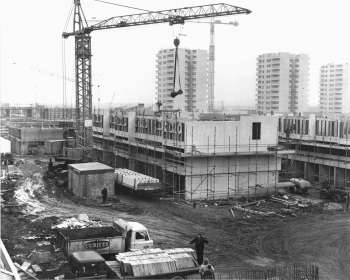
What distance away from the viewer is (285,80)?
125812 mm

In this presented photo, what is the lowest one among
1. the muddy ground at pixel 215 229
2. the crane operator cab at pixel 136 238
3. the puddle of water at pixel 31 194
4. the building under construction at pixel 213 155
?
the muddy ground at pixel 215 229

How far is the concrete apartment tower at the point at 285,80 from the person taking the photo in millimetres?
124812

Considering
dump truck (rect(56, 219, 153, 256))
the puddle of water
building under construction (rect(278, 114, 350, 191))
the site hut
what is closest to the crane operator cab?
dump truck (rect(56, 219, 153, 256))

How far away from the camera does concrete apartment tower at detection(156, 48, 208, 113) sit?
128 metres

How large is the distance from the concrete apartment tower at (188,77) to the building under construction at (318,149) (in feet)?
258

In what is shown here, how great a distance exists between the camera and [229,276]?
1819cm

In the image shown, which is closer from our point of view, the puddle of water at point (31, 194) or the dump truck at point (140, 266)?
the dump truck at point (140, 266)

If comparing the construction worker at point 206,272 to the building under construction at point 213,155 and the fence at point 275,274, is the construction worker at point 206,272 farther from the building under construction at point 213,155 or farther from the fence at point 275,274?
the building under construction at point 213,155

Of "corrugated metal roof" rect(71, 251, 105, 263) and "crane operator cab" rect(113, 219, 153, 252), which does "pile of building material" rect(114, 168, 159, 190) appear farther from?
"corrugated metal roof" rect(71, 251, 105, 263)

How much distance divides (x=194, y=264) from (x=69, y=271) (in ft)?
15.3

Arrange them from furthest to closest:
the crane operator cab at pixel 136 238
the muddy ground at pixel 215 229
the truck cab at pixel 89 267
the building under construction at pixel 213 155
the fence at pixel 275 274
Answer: the building under construction at pixel 213 155
the muddy ground at pixel 215 229
the crane operator cab at pixel 136 238
the fence at pixel 275 274
the truck cab at pixel 89 267

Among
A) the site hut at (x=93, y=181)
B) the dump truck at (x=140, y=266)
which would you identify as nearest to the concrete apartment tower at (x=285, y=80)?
the site hut at (x=93, y=181)

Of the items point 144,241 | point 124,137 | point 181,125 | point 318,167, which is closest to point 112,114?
point 124,137

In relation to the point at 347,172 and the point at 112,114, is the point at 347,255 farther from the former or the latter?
the point at 112,114
